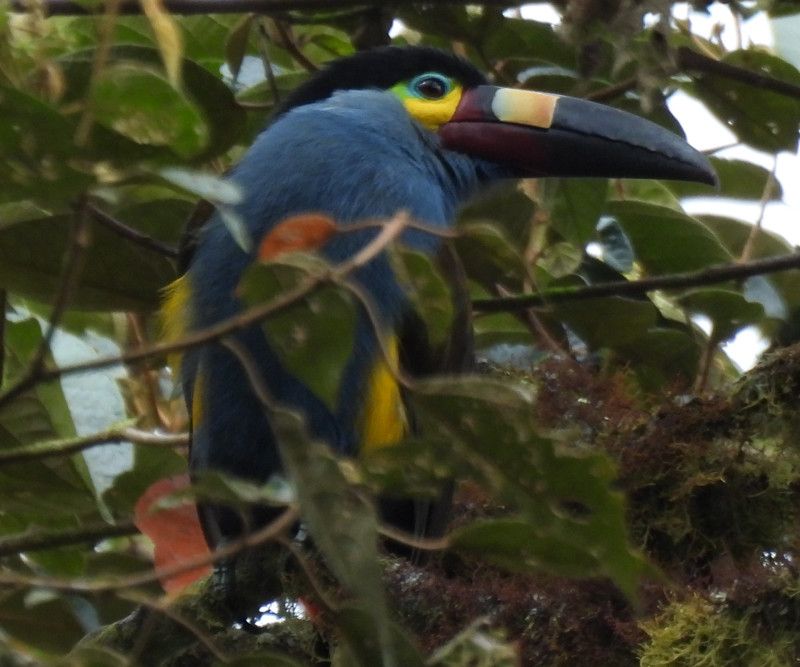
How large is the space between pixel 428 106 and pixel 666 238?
1.82ft

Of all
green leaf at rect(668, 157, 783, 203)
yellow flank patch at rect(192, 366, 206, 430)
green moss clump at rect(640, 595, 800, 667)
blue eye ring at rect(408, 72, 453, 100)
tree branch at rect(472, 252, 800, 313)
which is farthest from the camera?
green leaf at rect(668, 157, 783, 203)

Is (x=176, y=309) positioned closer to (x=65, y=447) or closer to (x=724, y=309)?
(x=724, y=309)

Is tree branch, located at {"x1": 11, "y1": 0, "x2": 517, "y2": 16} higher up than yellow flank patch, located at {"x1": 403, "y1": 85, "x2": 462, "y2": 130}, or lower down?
higher up

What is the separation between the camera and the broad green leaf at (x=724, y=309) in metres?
2.50

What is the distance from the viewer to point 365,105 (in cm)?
283

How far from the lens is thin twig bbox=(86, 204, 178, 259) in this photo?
90.0 inches

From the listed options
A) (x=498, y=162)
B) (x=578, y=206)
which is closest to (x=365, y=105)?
(x=498, y=162)

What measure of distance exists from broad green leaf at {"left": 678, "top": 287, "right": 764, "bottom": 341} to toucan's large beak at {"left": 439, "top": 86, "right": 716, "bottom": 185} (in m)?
0.22

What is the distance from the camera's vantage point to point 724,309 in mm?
2516

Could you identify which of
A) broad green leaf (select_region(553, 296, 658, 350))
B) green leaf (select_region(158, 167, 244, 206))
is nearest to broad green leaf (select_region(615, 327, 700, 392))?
broad green leaf (select_region(553, 296, 658, 350))

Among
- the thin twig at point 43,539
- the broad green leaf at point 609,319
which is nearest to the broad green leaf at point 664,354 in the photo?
the broad green leaf at point 609,319

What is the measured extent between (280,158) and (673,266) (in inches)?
29.0

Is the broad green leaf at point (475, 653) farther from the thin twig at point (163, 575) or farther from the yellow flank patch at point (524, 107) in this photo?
the yellow flank patch at point (524, 107)

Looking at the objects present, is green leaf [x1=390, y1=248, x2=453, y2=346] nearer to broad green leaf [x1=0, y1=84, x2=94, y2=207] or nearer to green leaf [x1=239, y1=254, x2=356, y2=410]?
green leaf [x1=239, y1=254, x2=356, y2=410]
